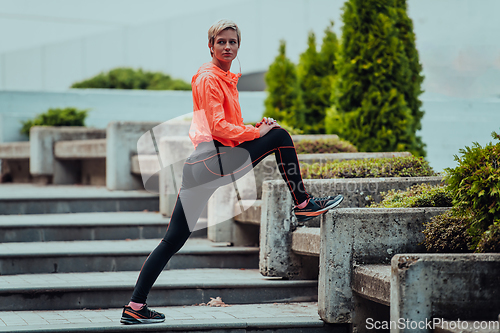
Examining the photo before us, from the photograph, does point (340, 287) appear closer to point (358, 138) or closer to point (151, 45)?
point (358, 138)

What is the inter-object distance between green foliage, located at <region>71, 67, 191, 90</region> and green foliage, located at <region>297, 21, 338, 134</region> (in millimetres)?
4886

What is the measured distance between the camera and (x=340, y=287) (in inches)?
149

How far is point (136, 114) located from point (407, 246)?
390 inches

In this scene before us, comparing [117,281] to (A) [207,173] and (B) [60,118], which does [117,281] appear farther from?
(B) [60,118]

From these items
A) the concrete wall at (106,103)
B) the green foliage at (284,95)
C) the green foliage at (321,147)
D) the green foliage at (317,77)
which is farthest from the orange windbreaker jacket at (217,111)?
the concrete wall at (106,103)

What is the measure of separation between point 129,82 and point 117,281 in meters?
10.8

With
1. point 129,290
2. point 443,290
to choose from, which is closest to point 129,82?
point 129,290

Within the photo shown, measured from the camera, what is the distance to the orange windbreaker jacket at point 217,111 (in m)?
3.43

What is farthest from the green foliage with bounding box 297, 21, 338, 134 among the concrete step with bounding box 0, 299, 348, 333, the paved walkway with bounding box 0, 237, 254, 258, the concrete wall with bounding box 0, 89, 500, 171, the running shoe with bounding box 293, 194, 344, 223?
the running shoe with bounding box 293, 194, 344, 223

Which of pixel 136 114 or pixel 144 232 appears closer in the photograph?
pixel 144 232

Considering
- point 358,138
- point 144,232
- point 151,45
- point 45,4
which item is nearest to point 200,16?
point 151,45

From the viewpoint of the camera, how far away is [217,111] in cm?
344

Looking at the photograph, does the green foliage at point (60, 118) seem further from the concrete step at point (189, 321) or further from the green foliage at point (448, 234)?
the green foliage at point (448, 234)

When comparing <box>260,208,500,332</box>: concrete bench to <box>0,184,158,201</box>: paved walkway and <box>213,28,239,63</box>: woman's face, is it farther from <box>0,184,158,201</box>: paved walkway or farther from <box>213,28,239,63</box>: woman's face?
<box>0,184,158,201</box>: paved walkway
